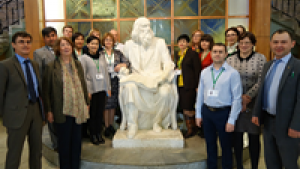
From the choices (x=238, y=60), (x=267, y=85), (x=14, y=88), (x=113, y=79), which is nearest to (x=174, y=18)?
(x=113, y=79)

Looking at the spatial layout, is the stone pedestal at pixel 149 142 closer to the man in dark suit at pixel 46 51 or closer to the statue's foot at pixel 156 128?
the statue's foot at pixel 156 128

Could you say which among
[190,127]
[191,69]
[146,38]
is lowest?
[190,127]

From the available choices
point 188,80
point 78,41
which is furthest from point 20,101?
point 188,80

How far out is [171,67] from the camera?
3680mm

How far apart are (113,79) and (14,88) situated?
173 cm

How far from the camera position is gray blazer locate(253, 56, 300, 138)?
72.6 inches

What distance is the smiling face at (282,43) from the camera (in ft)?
6.31

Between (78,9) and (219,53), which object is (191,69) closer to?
(219,53)

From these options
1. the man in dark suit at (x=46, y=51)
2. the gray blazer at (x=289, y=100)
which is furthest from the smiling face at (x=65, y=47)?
the gray blazer at (x=289, y=100)

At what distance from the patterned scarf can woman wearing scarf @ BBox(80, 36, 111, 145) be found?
0.49 metres

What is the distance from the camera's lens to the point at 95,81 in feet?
10.2

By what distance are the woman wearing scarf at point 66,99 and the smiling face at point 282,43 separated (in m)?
2.00

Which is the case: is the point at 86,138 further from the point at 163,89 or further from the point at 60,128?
the point at 163,89

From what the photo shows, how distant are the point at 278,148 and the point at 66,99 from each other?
2108 mm
